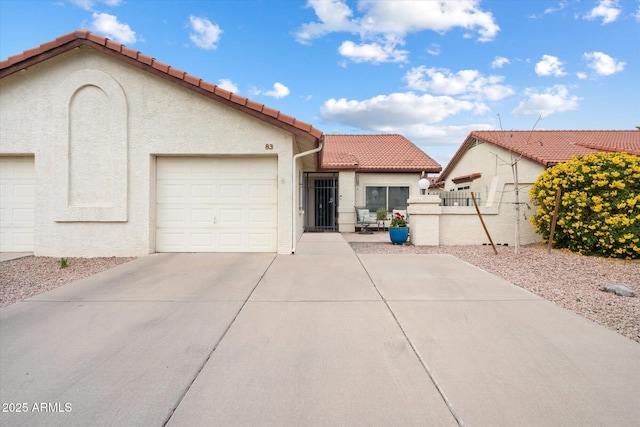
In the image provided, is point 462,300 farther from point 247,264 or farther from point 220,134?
point 220,134

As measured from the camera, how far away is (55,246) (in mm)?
9133

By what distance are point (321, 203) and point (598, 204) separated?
11.2 m

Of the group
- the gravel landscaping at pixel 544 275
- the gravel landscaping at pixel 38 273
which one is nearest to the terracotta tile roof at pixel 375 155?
the gravel landscaping at pixel 544 275

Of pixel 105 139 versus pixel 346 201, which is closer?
pixel 105 139

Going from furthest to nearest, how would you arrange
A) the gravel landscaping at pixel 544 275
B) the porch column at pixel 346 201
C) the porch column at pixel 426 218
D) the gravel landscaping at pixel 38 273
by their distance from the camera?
the porch column at pixel 346 201 → the porch column at pixel 426 218 → the gravel landscaping at pixel 38 273 → the gravel landscaping at pixel 544 275

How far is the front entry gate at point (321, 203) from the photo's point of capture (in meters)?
17.7

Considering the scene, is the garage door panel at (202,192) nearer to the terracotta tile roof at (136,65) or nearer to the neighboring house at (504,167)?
the terracotta tile roof at (136,65)

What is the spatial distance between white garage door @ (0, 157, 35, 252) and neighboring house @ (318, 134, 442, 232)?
10423 millimetres

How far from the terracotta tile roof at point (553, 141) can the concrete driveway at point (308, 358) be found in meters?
12.0

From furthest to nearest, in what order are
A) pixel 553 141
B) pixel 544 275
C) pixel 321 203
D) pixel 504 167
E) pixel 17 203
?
pixel 553 141
pixel 321 203
pixel 504 167
pixel 17 203
pixel 544 275

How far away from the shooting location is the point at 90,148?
9.08 m

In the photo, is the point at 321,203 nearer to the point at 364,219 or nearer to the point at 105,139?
the point at 364,219

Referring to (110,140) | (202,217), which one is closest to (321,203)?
(202,217)

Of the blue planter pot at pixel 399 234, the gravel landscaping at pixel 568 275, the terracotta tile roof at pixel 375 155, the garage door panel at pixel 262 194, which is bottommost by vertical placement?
the gravel landscaping at pixel 568 275
